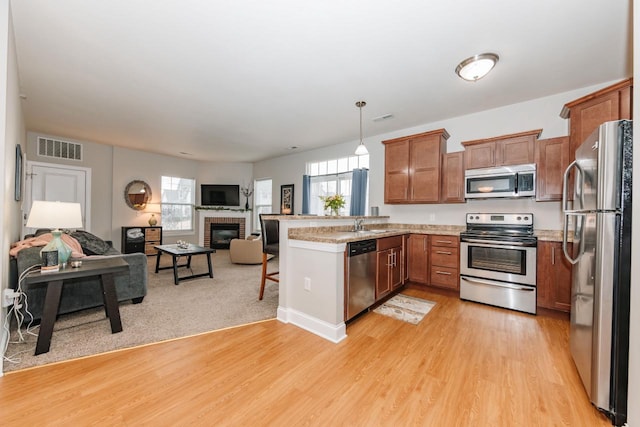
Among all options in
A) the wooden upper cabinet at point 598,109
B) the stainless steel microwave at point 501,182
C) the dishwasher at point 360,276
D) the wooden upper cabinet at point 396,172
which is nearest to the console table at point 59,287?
the dishwasher at point 360,276

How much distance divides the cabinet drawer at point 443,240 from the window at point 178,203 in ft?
22.2

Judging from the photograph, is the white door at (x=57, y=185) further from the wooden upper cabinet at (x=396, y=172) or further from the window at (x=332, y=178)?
the wooden upper cabinet at (x=396, y=172)

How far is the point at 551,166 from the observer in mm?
3119

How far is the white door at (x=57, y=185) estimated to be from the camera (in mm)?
5074

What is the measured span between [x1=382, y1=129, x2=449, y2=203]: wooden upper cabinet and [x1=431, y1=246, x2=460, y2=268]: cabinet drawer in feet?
2.47

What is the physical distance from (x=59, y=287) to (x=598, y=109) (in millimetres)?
5313

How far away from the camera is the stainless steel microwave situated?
126 inches

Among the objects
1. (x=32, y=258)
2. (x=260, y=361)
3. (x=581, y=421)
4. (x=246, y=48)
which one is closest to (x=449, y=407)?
(x=581, y=421)

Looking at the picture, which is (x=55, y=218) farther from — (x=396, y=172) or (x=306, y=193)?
(x=306, y=193)

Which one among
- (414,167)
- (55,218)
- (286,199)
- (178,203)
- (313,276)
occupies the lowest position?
(313,276)

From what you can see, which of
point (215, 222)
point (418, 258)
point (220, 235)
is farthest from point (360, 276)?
point (215, 222)

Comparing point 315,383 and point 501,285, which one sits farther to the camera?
point 501,285

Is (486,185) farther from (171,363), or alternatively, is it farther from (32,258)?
(32,258)

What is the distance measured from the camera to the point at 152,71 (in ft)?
9.21
